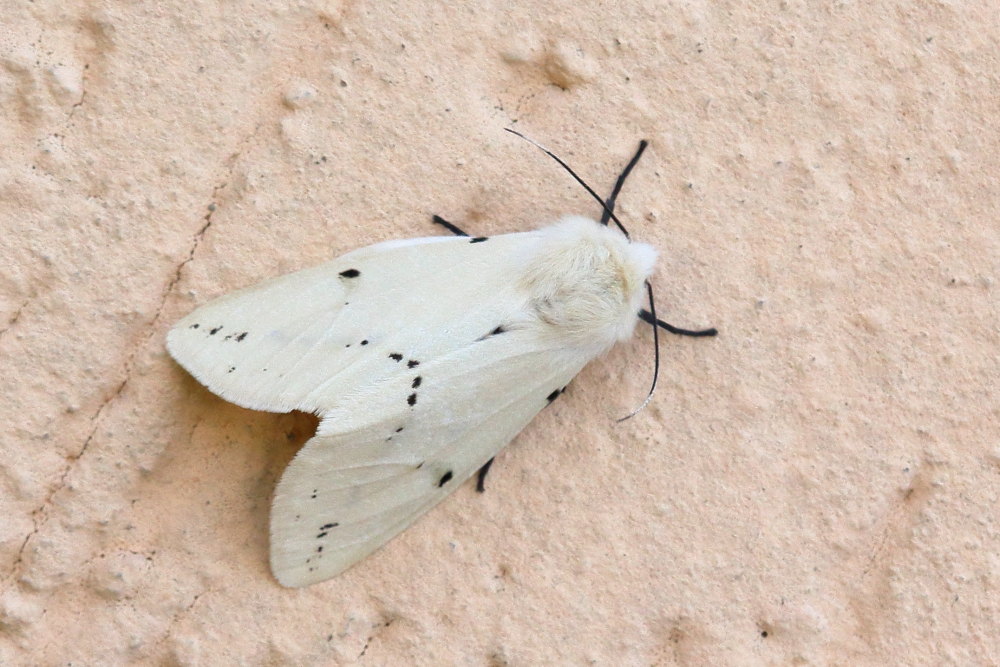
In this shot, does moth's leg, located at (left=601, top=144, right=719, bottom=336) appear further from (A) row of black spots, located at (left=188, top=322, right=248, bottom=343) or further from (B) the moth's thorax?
(A) row of black spots, located at (left=188, top=322, right=248, bottom=343)

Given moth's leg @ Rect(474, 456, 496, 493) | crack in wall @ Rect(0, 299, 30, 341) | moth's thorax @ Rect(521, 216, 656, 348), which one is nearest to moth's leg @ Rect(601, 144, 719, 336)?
moth's thorax @ Rect(521, 216, 656, 348)

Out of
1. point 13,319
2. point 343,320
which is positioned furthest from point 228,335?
point 13,319

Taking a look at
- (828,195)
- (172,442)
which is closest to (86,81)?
(172,442)

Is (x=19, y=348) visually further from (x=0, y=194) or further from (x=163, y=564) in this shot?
(x=163, y=564)

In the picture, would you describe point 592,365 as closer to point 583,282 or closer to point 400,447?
point 583,282

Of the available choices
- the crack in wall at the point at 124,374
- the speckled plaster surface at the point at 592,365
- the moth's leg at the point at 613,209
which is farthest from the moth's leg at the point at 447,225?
the crack in wall at the point at 124,374

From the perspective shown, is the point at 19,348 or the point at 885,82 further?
the point at 885,82

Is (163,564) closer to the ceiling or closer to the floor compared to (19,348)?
closer to the floor

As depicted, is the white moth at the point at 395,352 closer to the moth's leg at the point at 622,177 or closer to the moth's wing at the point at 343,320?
the moth's wing at the point at 343,320
